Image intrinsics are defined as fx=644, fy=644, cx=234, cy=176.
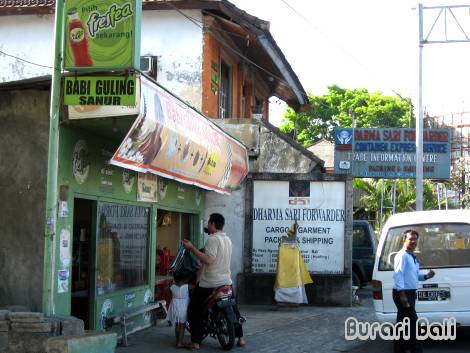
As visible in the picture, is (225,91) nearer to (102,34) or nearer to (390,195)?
(102,34)

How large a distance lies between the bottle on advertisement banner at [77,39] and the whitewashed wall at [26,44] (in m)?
9.06

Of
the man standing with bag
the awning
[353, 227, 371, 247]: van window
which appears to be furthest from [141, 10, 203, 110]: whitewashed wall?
the man standing with bag

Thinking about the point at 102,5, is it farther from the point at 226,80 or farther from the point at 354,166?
the point at 354,166

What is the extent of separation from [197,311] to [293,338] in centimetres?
195

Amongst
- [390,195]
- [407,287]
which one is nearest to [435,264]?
[407,287]

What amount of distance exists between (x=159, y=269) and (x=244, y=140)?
154 inches

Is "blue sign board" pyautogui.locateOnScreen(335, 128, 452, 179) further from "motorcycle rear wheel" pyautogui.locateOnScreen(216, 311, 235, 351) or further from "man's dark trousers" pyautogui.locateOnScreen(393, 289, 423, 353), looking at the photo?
"motorcycle rear wheel" pyautogui.locateOnScreen(216, 311, 235, 351)

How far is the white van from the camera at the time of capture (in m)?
8.84

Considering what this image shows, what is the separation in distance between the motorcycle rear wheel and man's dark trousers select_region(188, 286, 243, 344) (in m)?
0.18

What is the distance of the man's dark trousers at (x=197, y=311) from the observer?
8781 mm

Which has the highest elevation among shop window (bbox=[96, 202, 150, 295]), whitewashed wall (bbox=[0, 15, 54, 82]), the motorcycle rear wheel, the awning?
whitewashed wall (bbox=[0, 15, 54, 82])

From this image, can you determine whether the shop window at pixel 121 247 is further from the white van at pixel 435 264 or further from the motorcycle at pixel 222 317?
the white van at pixel 435 264

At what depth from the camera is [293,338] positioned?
9938mm

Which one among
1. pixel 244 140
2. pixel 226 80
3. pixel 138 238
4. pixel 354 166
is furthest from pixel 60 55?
pixel 354 166
